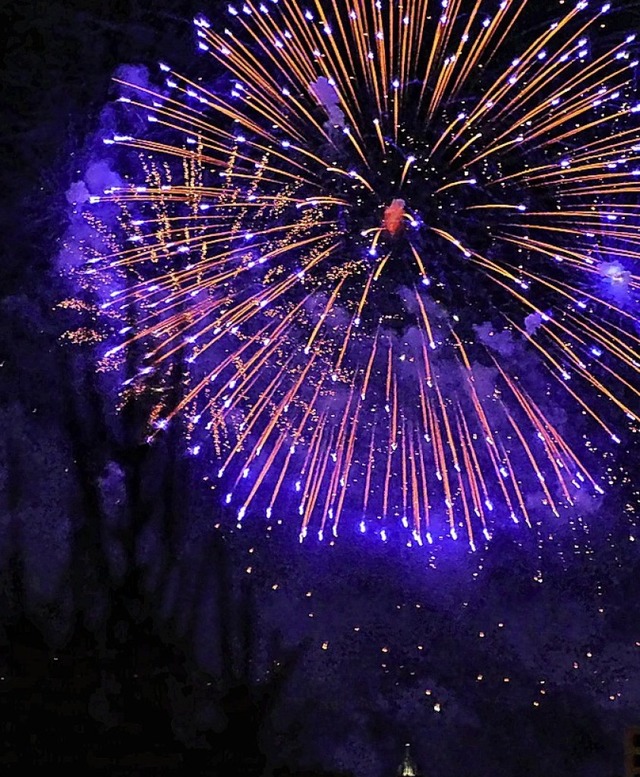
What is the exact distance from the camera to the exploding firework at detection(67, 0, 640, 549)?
3516 mm

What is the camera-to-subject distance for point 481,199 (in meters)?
3.54

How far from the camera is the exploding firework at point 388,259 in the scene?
352 centimetres

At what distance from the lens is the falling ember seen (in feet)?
11.4

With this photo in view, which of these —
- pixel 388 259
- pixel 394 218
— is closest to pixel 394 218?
pixel 394 218

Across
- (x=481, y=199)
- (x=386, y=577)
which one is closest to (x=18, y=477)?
(x=386, y=577)

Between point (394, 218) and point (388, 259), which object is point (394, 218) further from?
point (388, 259)

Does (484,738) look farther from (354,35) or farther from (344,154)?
(354,35)

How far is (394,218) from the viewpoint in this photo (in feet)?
11.4

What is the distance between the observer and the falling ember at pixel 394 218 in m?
3.47

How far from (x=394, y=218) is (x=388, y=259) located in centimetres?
19

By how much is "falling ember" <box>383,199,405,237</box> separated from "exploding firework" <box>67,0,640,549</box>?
0.01m

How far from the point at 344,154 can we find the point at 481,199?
2.21 ft

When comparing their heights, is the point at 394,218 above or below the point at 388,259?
above

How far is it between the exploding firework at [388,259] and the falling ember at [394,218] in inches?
0.5
